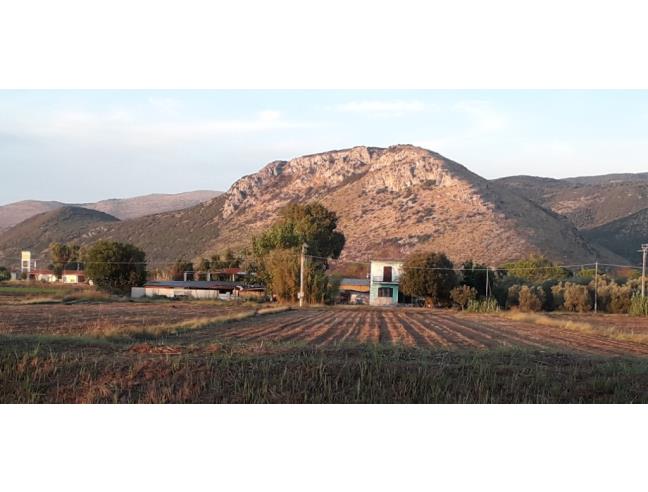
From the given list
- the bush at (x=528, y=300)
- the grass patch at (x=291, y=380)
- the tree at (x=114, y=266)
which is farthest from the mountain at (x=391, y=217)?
the grass patch at (x=291, y=380)

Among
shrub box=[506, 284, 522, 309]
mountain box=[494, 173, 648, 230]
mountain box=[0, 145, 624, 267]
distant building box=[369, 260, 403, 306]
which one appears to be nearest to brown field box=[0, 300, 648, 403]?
shrub box=[506, 284, 522, 309]

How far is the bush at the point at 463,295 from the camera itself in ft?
190

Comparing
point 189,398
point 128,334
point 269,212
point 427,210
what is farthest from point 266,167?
point 189,398

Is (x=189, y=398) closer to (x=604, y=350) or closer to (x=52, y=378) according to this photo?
(x=52, y=378)

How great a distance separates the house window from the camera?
6669 cm

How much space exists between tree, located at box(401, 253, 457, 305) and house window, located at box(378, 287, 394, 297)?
4488 mm

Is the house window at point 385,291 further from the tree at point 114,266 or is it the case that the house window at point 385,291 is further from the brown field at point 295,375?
the brown field at point 295,375

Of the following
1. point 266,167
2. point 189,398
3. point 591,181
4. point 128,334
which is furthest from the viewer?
point 591,181

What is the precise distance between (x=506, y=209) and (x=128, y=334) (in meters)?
77.4

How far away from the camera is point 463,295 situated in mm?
58094

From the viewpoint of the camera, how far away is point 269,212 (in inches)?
4631

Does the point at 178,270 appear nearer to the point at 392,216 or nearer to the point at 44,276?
the point at 44,276

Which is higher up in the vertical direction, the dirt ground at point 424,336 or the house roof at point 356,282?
the house roof at point 356,282

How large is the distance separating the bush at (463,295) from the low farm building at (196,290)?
18.5m
